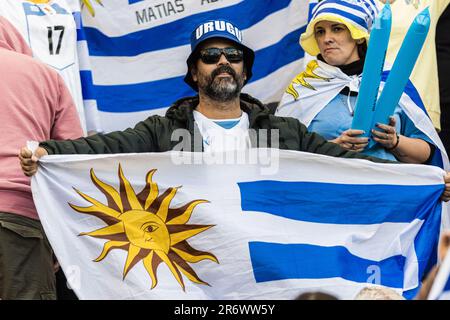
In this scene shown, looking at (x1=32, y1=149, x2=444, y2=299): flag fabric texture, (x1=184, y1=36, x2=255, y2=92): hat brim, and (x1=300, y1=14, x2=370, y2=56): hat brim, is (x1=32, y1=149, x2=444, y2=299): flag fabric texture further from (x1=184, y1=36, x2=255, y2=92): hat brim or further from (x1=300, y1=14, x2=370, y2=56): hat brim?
(x1=300, y1=14, x2=370, y2=56): hat brim

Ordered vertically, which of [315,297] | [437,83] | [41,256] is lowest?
[41,256]

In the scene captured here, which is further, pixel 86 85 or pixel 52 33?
pixel 86 85

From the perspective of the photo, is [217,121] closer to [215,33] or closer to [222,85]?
[222,85]

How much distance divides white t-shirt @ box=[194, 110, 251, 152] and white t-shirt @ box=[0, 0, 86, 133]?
0.92 metres

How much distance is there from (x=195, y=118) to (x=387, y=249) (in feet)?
4.09

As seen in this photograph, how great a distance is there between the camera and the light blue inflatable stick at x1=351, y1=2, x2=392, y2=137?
5.27 metres

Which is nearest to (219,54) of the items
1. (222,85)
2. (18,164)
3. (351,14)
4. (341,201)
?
(222,85)

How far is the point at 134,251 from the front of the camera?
487 cm

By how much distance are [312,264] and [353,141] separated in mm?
827

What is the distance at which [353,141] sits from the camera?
17.8ft

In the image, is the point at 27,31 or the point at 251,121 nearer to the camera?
the point at 251,121

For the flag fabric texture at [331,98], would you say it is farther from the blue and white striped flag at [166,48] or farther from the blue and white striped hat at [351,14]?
the blue and white striped flag at [166,48]

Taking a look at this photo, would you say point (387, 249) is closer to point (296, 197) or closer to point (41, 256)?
point (296, 197)

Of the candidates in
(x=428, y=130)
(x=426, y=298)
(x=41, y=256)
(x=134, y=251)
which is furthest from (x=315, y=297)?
(x=428, y=130)
